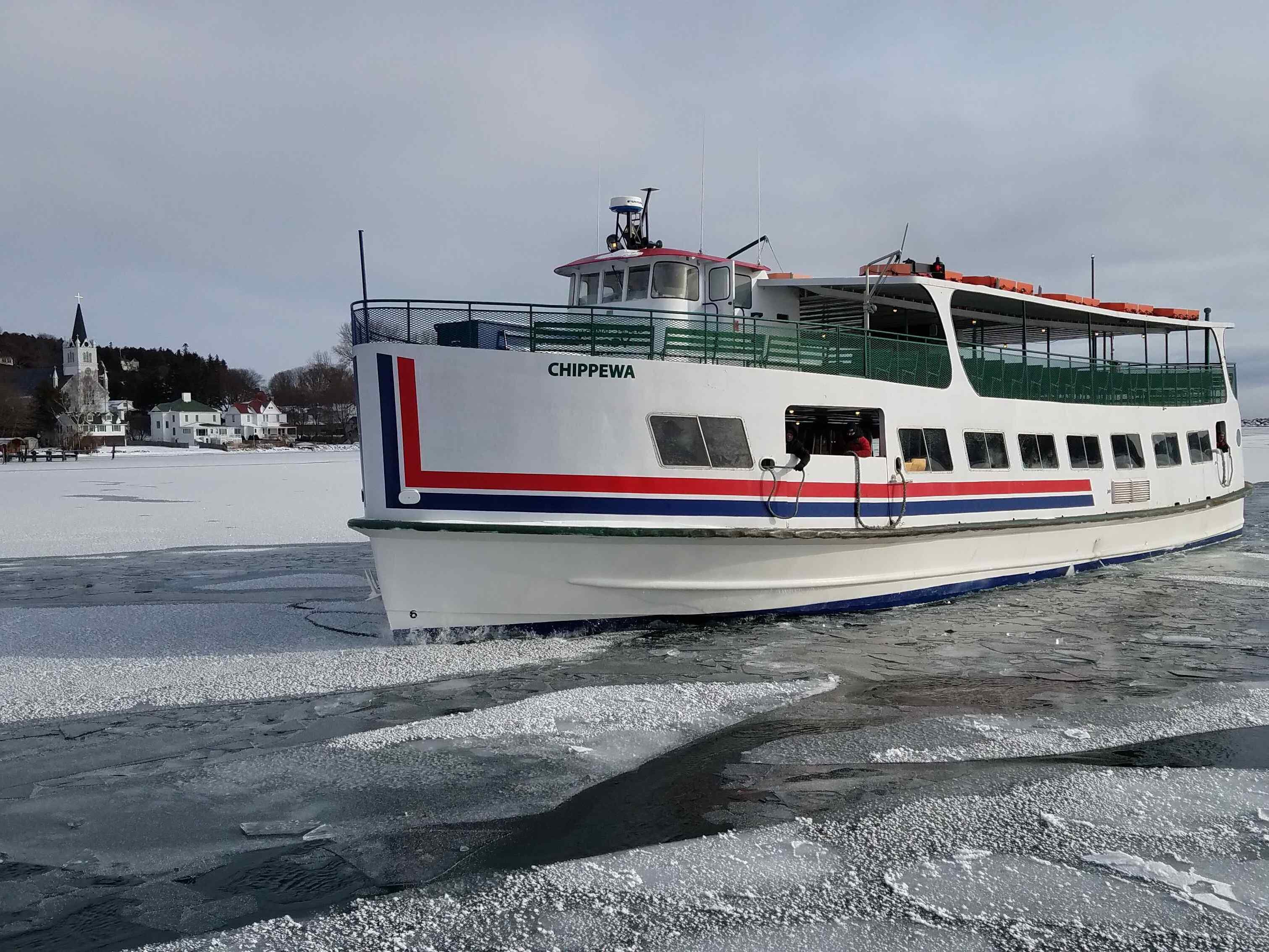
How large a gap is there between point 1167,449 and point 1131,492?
1.95 meters

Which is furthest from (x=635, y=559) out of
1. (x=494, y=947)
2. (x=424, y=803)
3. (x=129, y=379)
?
(x=129, y=379)

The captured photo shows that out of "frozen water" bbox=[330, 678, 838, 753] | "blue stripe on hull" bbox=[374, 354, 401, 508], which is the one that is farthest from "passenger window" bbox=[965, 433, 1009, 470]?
"blue stripe on hull" bbox=[374, 354, 401, 508]

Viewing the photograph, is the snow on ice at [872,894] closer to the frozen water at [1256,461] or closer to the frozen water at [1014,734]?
the frozen water at [1014,734]

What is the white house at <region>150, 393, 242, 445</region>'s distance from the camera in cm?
12888

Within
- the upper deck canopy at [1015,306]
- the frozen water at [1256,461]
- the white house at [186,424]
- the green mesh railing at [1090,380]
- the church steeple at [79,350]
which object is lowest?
the frozen water at [1256,461]

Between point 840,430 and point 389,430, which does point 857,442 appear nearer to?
point 840,430

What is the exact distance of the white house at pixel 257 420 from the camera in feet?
441

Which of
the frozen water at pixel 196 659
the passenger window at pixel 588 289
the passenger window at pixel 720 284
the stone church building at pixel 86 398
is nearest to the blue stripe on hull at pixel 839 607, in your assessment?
the frozen water at pixel 196 659

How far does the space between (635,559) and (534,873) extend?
5.25 metres

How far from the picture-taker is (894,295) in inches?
550

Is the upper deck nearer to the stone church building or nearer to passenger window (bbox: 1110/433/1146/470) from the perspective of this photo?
passenger window (bbox: 1110/433/1146/470)

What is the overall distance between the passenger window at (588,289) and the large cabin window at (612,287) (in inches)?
4.2

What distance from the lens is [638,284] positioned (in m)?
13.4

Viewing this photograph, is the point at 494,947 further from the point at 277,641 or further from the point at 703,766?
the point at 277,641
